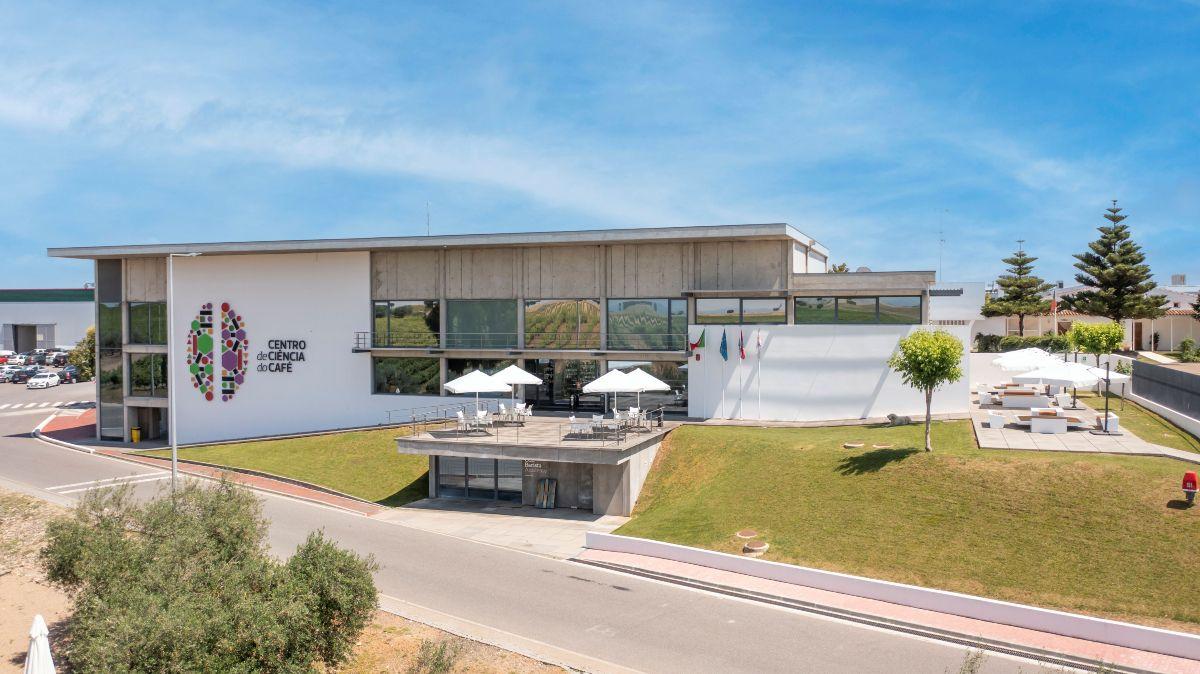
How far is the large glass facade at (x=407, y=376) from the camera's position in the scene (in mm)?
39250

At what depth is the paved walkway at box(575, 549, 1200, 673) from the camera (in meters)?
14.4

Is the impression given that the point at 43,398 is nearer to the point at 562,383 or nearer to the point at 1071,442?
the point at 562,383

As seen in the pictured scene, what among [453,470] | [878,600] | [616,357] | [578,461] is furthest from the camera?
[616,357]

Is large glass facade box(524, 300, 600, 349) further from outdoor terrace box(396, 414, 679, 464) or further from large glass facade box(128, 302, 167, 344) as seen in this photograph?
large glass facade box(128, 302, 167, 344)

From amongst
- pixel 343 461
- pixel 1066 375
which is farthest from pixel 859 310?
pixel 343 461

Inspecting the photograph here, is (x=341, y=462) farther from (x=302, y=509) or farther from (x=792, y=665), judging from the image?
(x=792, y=665)

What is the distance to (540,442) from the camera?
27.4 m

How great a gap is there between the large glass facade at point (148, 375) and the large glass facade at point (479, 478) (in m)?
24.3

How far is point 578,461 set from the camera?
84.8 ft

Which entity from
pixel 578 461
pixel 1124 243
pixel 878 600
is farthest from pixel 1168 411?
pixel 1124 243

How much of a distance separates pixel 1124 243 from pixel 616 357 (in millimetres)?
43710

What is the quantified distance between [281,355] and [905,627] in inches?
1379

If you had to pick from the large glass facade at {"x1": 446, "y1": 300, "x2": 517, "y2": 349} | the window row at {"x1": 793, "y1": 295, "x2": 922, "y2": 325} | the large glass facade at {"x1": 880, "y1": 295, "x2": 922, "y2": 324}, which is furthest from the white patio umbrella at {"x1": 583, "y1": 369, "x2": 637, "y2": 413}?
the large glass facade at {"x1": 880, "y1": 295, "x2": 922, "y2": 324}

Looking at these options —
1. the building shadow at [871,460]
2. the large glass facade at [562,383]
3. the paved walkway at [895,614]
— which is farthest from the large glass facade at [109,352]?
the building shadow at [871,460]
